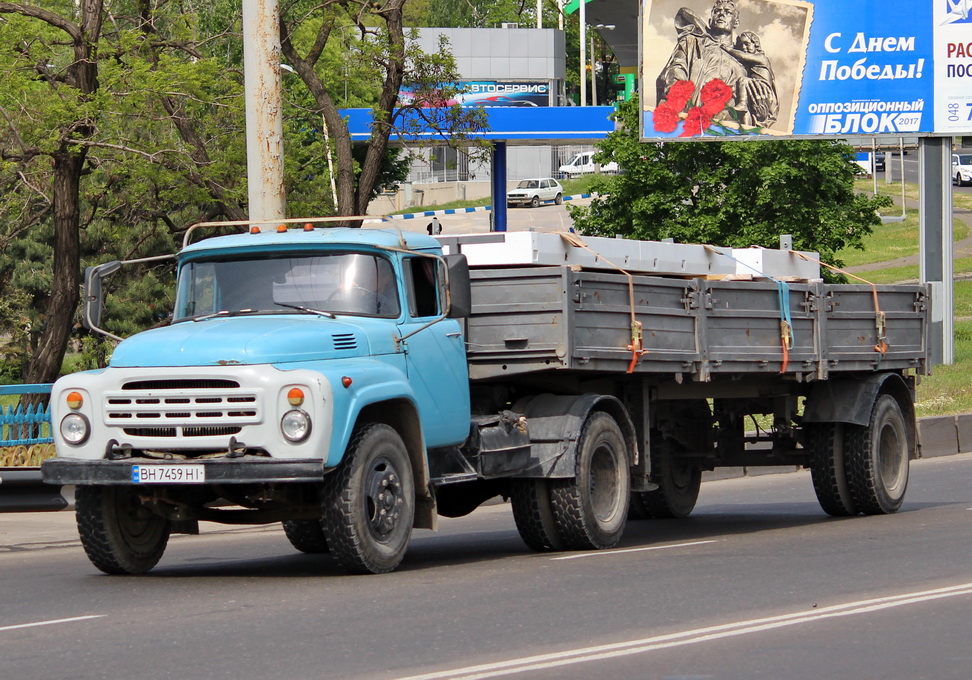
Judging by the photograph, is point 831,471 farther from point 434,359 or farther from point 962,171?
point 962,171

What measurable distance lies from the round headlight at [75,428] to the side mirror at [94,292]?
0.94 metres

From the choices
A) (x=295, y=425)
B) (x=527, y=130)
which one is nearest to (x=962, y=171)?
(x=527, y=130)

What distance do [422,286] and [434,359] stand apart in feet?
1.72

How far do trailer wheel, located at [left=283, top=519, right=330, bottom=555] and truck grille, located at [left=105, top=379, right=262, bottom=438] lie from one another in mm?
2570

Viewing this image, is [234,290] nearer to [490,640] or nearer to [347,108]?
[490,640]

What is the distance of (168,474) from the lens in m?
8.98

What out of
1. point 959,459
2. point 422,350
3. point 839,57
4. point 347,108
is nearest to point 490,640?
point 422,350

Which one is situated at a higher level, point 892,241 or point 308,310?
point 892,241

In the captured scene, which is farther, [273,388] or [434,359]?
[434,359]

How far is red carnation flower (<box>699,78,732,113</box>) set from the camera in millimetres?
28844

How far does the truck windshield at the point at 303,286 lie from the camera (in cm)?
991

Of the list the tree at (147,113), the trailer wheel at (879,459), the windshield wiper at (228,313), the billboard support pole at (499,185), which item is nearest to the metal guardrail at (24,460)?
the windshield wiper at (228,313)

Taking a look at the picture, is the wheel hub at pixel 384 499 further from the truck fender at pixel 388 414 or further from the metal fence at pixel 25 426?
the metal fence at pixel 25 426

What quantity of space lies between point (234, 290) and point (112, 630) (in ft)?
9.79
